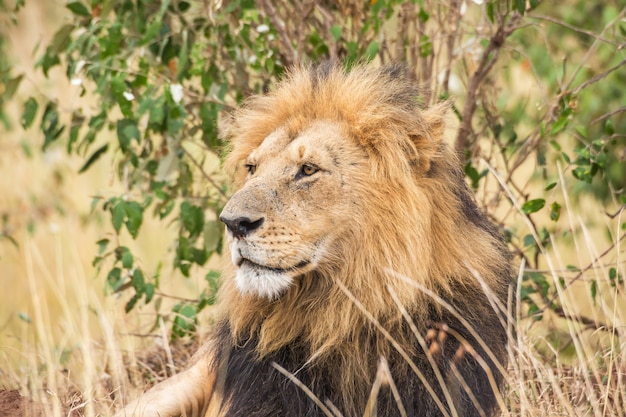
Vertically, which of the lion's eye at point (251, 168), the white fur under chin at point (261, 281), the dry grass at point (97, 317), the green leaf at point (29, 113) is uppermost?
the green leaf at point (29, 113)

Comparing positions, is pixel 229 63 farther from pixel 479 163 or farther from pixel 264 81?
pixel 479 163

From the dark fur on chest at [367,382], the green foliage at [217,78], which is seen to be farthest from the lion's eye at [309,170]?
the green foliage at [217,78]

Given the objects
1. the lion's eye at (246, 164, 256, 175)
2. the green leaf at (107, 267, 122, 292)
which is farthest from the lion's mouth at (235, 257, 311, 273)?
the green leaf at (107, 267, 122, 292)

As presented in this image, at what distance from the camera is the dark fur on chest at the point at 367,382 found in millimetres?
3156

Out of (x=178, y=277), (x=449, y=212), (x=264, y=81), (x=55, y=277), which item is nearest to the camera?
(x=449, y=212)

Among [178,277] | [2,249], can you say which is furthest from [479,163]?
[2,249]

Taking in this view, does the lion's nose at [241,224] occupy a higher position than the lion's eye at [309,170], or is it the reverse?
the lion's eye at [309,170]

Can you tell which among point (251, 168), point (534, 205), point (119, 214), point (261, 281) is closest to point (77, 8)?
point (119, 214)

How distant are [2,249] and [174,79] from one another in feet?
16.5

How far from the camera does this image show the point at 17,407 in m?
3.67

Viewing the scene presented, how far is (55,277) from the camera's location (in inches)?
343

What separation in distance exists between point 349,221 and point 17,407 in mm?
1583

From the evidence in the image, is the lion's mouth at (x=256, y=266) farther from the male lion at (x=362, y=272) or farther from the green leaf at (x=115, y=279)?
the green leaf at (x=115, y=279)

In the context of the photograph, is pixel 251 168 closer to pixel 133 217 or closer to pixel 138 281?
pixel 133 217
